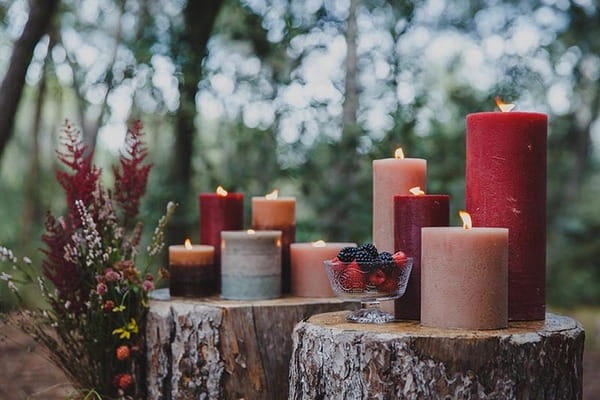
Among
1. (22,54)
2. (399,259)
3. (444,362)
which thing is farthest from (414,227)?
(22,54)

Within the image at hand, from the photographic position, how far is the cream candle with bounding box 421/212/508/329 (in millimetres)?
1987

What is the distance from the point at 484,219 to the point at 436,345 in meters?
0.50

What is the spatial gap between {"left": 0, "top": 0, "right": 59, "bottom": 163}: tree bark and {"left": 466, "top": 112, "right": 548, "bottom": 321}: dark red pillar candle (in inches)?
115

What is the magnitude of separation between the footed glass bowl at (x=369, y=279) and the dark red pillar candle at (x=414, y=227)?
77 millimetres

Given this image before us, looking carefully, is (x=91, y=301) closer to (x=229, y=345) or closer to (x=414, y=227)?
(x=229, y=345)

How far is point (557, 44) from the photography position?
6168mm

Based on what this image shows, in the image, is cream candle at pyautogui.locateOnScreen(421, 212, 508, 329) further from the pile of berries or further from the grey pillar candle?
the grey pillar candle

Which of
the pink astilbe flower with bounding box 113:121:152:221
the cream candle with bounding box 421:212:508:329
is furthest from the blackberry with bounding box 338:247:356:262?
the pink astilbe flower with bounding box 113:121:152:221

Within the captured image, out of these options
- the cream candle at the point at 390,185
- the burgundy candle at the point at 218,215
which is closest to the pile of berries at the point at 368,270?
the cream candle at the point at 390,185

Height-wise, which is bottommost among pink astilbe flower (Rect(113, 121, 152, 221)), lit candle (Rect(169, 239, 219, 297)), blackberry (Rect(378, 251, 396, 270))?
lit candle (Rect(169, 239, 219, 297))

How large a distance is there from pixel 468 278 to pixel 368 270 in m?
0.27

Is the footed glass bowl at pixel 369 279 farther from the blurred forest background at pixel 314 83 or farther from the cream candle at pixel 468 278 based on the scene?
the blurred forest background at pixel 314 83

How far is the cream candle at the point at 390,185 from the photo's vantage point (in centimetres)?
236

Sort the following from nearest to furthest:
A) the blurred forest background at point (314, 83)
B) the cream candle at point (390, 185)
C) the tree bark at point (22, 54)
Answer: the cream candle at point (390, 185) < the tree bark at point (22, 54) < the blurred forest background at point (314, 83)
